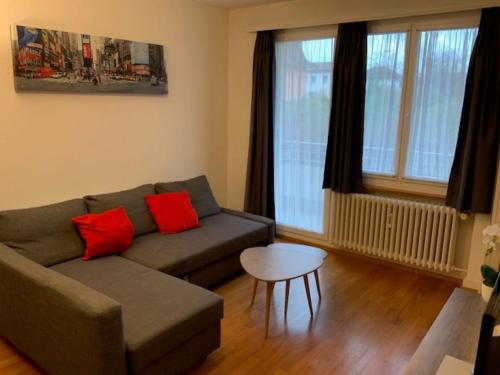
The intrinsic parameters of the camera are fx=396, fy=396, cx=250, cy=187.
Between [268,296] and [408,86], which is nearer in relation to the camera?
[268,296]

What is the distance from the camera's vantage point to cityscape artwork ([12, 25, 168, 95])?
286 cm

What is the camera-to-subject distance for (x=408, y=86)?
142 inches

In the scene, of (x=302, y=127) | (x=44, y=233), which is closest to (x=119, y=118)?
(x=44, y=233)

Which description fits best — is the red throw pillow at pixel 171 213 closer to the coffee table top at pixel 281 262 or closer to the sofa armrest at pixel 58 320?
the coffee table top at pixel 281 262

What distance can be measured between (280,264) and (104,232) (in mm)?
1320

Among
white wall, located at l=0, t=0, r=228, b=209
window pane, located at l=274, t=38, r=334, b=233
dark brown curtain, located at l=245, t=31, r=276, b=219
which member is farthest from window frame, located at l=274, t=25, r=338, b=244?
white wall, located at l=0, t=0, r=228, b=209

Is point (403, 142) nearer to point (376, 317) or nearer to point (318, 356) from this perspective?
point (376, 317)

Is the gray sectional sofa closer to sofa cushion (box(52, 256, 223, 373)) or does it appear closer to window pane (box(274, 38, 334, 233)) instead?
sofa cushion (box(52, 256, 223, 373))

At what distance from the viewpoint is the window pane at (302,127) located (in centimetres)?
409

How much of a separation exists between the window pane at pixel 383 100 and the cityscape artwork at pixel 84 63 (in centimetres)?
201

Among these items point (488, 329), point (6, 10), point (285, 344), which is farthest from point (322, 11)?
point (488, 329)

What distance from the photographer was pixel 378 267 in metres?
3.88

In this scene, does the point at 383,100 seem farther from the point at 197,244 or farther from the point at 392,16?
the point at 197,244

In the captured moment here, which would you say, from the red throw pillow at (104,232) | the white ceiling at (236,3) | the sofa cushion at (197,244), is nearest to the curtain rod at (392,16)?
the white ceiling at (236,3)
